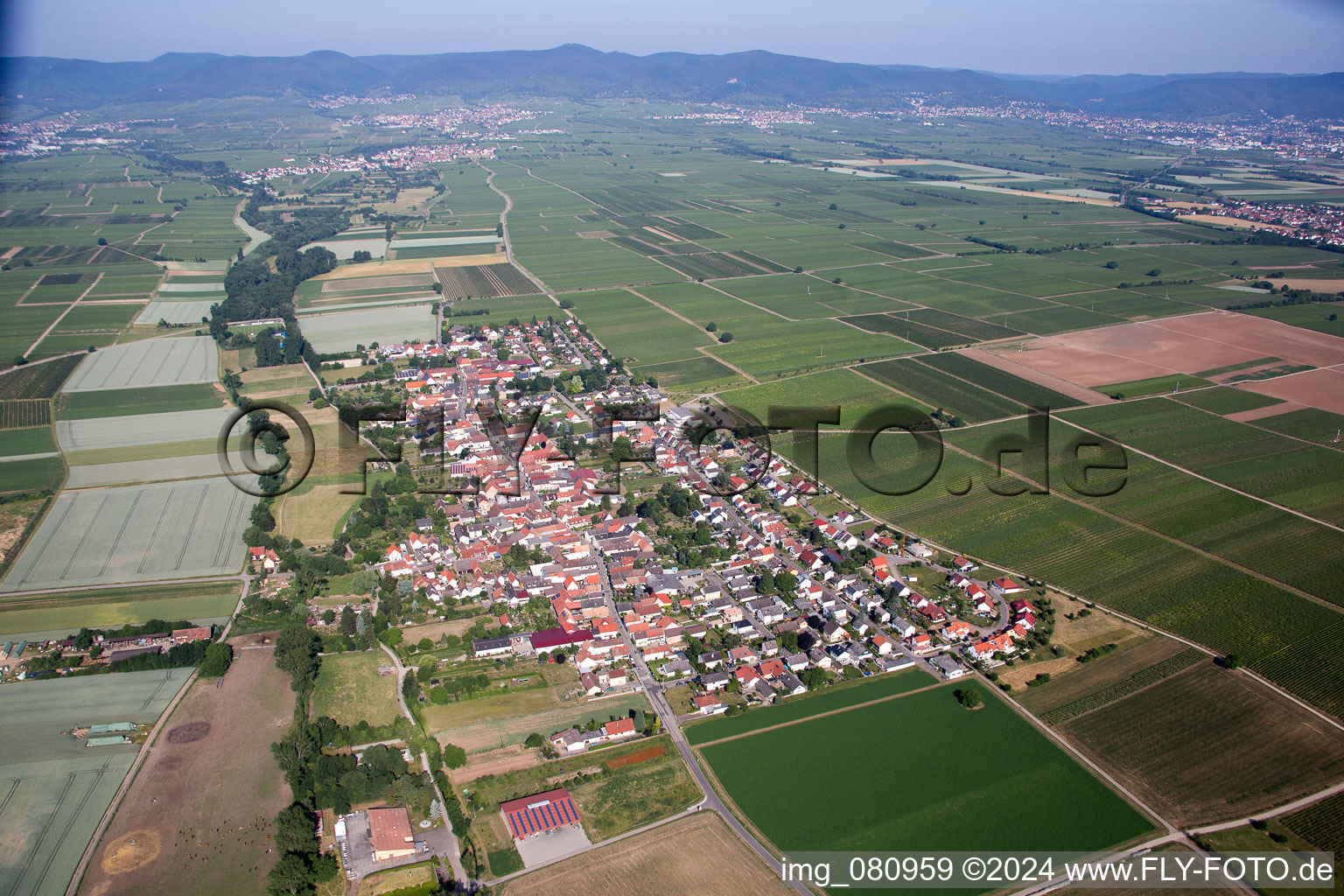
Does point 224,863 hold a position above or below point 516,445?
below

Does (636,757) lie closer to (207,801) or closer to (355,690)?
(355,690)

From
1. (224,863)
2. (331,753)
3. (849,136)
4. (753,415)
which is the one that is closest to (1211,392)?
(753,415)

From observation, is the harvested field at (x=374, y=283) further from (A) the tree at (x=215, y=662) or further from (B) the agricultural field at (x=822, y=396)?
(A) the tree at (x=215, y=662)

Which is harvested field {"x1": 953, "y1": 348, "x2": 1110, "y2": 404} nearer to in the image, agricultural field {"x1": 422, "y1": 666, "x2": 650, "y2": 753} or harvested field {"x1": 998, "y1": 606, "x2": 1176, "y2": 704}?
harvested field {"x1": 998, "y1": 606, "x2": 1176, "y2": 704}

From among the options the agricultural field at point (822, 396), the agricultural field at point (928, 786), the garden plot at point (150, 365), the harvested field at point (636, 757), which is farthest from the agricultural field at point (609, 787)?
the garden plot at point (150, 365)

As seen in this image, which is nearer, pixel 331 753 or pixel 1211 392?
pixel 331 753

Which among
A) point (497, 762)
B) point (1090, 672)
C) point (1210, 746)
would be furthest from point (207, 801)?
point (1210, 746)

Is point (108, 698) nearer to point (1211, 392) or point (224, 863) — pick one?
point (224, 863)
